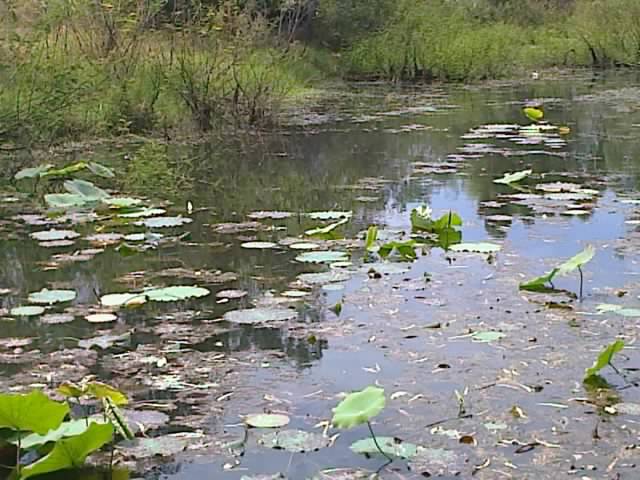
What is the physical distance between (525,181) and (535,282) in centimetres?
285

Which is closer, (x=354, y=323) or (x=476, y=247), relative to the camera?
(x=354, y=323)

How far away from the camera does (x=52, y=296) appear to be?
12.4 ft

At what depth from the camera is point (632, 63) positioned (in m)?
19.4

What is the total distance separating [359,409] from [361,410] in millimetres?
11

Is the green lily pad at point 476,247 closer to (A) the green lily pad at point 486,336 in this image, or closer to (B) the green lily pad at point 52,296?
(A) the green lily pad at point 486,336

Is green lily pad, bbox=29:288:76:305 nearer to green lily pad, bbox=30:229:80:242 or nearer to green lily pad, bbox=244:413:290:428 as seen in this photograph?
green lily pad, bbox=30:229:80:242

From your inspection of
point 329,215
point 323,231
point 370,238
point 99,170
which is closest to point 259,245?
point 323,231

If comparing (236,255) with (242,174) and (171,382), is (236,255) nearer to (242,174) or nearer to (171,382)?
(171,382)

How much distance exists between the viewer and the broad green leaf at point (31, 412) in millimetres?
2131

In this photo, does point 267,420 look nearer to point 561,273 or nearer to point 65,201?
point 561,273

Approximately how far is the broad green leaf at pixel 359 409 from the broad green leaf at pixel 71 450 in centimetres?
55

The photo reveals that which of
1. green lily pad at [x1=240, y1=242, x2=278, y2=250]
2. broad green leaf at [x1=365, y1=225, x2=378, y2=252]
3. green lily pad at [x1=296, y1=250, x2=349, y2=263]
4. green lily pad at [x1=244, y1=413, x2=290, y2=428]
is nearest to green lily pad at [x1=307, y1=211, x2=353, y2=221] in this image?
green lily pad at [x1=240, y1=242, x2=278, y2=250]

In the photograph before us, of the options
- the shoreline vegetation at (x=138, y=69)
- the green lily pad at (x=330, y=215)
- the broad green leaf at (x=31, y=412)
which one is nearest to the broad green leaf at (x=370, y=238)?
the green lily pad at (x=330, y=215)

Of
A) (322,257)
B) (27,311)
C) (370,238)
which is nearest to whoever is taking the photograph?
(27,311)
